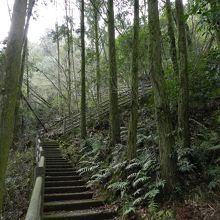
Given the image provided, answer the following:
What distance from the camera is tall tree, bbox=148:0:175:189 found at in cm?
660

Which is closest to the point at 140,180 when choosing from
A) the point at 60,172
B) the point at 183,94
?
the point at 183,94

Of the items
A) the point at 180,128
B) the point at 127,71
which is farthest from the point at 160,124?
the point at 127,71

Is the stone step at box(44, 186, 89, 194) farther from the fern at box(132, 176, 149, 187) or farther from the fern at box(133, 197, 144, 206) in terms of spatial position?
the fern at box(133, 197, 144, 206)

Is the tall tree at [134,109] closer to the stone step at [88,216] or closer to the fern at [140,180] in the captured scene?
the fern at [140,180]

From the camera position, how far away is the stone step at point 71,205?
7881 mm

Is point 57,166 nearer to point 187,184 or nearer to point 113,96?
point 113,96

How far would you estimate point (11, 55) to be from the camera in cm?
477

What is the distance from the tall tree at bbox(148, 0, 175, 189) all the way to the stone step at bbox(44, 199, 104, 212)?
2428 mm

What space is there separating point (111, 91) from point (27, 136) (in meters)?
15.1

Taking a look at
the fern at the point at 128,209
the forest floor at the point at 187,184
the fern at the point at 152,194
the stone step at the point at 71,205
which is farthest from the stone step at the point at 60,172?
the fern at the point at 152,194

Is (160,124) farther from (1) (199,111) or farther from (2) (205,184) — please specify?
(1) (199,111)

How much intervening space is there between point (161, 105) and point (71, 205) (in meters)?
3.61

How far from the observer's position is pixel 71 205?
26.4 feet

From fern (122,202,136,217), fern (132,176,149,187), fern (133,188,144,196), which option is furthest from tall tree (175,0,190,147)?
fern (122,202,136,217)
